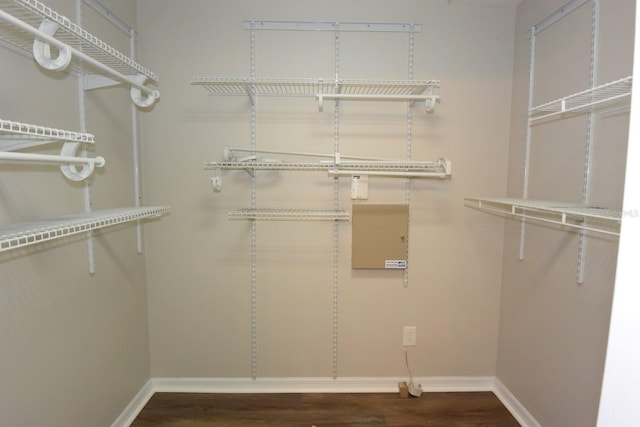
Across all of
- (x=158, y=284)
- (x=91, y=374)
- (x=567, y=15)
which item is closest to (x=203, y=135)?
(x=158, y=284)

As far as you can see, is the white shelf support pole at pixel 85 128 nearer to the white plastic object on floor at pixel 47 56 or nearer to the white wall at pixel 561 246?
the white plastic object on floor at pixel 47 56

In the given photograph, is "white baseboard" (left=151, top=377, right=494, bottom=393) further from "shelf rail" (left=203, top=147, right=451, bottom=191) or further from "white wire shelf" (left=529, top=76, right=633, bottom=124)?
"white wire shelf" (left=529, top=76, right=633, bottom=124)

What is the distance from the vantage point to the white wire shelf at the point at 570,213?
3.50ft

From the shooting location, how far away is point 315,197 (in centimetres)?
200

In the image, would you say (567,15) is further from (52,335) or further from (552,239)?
(52,335)

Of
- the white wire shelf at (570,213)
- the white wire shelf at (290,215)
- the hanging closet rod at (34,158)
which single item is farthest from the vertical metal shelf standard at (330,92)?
the hanging closet rod at (34,158)

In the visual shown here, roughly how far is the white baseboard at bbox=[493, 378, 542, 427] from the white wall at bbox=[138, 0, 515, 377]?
130mm

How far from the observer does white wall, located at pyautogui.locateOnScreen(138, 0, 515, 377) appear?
1.93 m

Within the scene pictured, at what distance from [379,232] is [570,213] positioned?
103 centimetres

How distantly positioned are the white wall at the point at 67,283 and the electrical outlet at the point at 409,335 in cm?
167

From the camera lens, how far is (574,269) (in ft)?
4.89

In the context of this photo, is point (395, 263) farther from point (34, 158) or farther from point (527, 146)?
point (34, 158)

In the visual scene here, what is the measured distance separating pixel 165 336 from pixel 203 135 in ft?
4.35

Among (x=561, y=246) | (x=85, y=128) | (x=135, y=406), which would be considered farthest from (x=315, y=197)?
(x=135, y=406)
